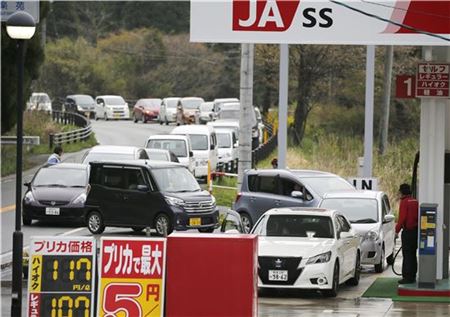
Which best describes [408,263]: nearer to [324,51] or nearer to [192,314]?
[192,314]

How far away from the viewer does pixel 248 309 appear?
1349 cm

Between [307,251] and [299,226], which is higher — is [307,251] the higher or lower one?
the lower one

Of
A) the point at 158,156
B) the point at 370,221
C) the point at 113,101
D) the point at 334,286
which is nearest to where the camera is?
the point at 334,286

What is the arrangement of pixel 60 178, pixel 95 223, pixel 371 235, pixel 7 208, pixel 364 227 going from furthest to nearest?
pixel 7 208 < pixel 60 178 < pixel 95 223 < pixel 364 227 < pixel 371 235

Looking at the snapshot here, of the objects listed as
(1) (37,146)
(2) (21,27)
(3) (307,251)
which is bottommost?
(3) (307,251)

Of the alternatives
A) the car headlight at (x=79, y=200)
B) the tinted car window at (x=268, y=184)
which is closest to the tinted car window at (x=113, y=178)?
the car headlight at (x=79, y=200)

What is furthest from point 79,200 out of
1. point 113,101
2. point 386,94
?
point 113,101

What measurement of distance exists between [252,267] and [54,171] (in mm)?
18352

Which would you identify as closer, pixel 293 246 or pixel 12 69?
pixel 293 246

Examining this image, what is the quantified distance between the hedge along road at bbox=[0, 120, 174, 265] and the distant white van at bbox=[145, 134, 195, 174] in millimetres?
4473

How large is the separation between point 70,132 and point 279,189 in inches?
1060

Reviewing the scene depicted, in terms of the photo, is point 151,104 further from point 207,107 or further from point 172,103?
point 207,107

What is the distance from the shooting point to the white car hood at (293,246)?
19.9 metres

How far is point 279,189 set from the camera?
30.1m
